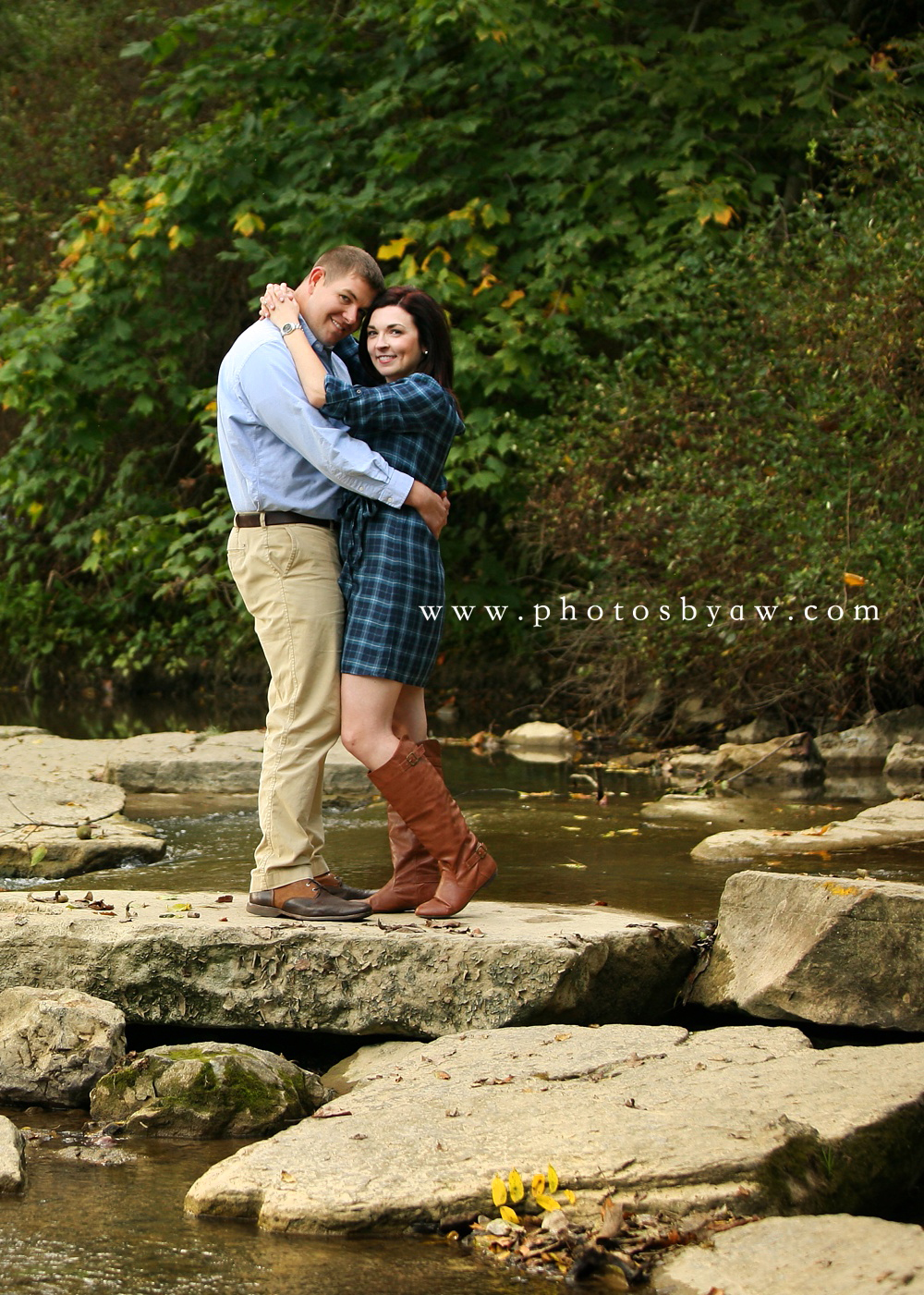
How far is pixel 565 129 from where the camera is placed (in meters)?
9.61

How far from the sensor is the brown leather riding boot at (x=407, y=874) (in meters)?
3.89

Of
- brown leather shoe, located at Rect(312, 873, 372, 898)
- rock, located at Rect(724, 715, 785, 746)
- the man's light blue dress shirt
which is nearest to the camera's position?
the man's light blue dress shirt

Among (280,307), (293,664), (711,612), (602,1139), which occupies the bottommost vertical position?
(602,1139)

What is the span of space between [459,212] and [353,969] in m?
7.12

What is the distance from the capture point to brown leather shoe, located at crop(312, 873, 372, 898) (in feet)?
12.7

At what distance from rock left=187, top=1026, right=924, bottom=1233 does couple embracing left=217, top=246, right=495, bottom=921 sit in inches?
30.6

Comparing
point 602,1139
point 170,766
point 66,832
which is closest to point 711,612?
point 170,766

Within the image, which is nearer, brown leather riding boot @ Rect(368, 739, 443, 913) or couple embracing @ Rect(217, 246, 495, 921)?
couple embracing @ Rect(217, 246, 495, 921)

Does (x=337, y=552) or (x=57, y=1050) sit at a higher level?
(x=337, y=552)

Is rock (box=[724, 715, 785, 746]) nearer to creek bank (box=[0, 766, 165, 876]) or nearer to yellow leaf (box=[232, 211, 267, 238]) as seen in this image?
creek bank (box=[0, 766, 165, 876])

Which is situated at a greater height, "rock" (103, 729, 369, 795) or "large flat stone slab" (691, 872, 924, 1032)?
"large flat stone slab" (691, 872, 924, 1032)

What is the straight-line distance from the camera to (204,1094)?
309 centimetres

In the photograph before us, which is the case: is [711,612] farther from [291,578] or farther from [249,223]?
[249,223]

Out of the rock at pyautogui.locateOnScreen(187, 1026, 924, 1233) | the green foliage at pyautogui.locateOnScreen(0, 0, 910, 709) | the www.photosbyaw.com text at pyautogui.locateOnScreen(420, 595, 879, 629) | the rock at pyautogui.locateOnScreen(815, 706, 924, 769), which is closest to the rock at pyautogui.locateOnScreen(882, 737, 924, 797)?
the rock at pyautogui.locateOnScreen(815, 706, 924, 769)
